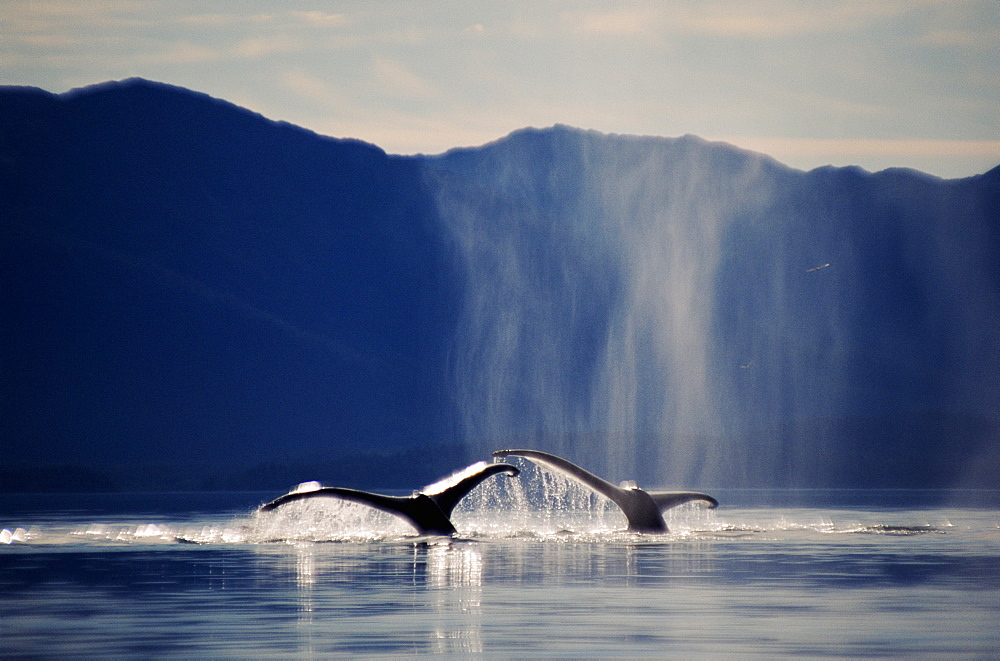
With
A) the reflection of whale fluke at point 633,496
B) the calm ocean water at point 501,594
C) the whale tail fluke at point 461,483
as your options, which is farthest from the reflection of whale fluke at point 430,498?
the reflection of whale fluke at point 633,496

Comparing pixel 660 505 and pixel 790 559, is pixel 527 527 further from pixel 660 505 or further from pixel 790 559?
pixel 790 559

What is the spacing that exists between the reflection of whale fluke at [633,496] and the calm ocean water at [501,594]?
854 mm

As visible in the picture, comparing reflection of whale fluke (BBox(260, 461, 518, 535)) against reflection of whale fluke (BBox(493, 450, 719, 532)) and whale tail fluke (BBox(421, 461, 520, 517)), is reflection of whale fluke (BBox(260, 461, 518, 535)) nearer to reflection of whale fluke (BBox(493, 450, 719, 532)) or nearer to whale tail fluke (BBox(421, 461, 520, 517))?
whale tail fluke (BBox(421, 461, 520, 517))

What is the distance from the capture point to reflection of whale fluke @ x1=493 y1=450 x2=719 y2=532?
41.3m

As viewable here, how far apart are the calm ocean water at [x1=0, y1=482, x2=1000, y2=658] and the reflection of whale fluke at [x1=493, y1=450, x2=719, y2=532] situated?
0.85m

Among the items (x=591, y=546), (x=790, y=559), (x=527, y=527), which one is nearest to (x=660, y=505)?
(x=591, y=546)

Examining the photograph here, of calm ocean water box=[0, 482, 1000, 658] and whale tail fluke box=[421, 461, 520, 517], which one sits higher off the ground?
whale tail fluke box=[421, 461, 520, 517]

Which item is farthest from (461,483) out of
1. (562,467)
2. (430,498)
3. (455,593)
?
(455,593)

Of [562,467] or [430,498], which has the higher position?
[562,467]

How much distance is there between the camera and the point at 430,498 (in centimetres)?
4397

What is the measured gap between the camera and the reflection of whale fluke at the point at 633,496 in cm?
4134

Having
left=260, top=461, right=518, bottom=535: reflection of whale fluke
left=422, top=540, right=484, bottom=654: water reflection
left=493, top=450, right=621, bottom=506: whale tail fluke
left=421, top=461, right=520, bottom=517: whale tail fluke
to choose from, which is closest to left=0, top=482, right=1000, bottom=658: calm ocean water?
left=422, top=540, right=484, bottom=654: water reflection

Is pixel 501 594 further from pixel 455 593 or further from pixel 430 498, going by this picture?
pixel 430 498

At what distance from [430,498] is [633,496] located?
6.42m
